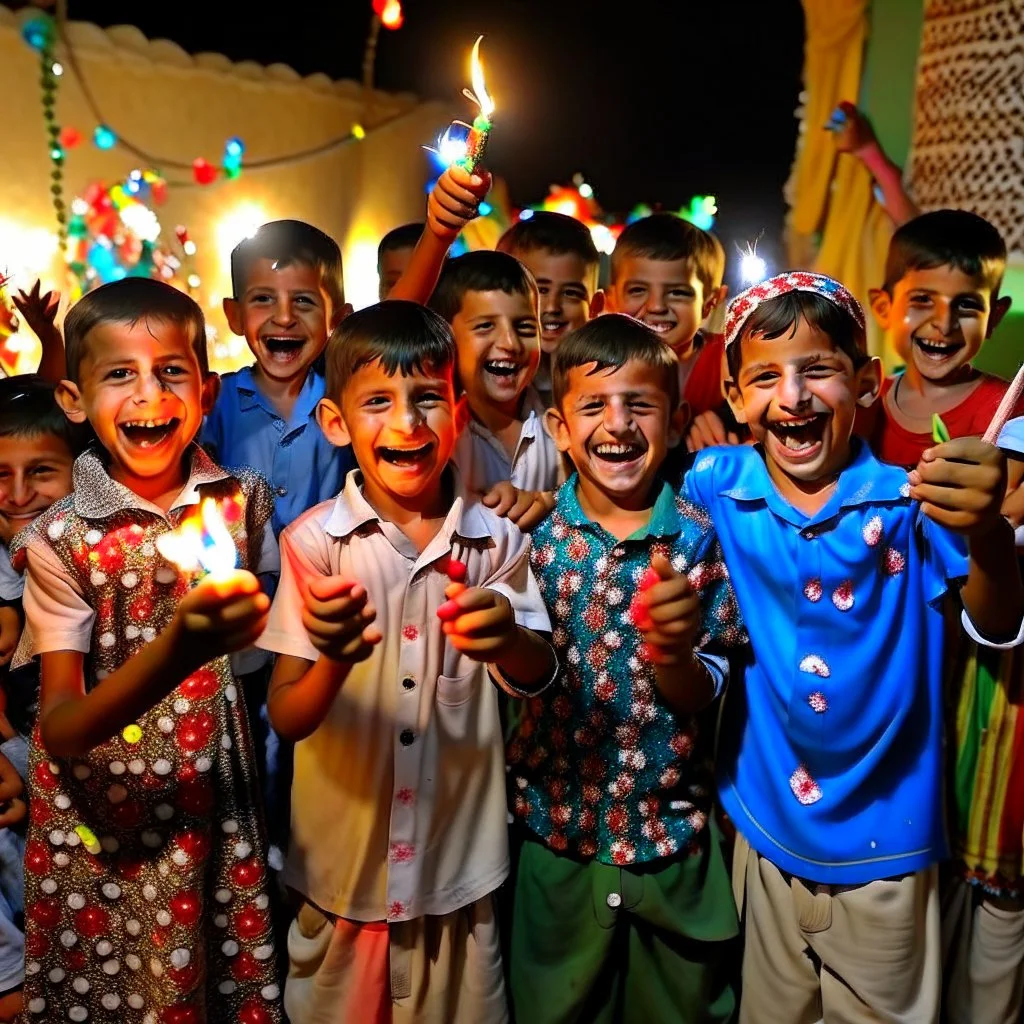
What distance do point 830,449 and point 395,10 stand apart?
5.96 meters

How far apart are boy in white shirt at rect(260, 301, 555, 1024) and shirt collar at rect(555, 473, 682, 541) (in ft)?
0.46

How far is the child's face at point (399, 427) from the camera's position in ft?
5.44

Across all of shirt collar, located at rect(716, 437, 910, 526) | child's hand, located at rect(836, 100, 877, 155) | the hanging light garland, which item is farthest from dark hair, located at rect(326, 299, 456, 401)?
the hanging light garland

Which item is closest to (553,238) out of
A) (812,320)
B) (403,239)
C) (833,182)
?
(403,239)

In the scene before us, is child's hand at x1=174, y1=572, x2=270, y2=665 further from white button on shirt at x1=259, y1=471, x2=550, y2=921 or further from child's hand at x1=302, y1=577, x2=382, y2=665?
white button on shirt at x1=259, y1=471, x2=550, y2=921

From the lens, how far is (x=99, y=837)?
1690 millimetres

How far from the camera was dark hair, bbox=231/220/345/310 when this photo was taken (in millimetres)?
2301

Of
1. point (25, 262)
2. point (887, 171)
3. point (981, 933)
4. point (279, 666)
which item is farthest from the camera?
point (25, 262)

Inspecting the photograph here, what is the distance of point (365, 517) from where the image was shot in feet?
5.49

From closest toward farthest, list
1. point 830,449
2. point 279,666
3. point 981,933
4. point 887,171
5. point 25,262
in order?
1. point 279,666
2. point 830,449
3. point 981,933
4. point 887,171
5. point 25,262

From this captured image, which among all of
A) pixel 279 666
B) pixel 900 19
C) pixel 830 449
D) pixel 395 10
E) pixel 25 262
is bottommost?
pixel 279 666

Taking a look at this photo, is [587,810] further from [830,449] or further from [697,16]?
[697,16]

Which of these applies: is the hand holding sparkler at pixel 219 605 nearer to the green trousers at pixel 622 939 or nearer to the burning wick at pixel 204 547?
the burning wick at pixel 204 547

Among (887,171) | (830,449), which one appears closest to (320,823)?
(830,449)
